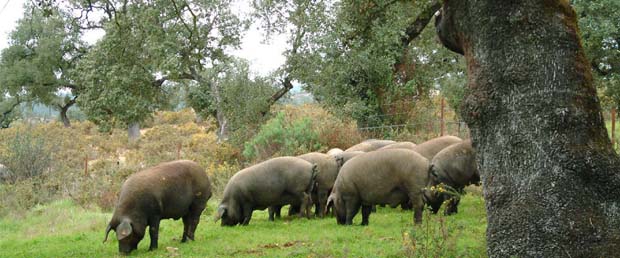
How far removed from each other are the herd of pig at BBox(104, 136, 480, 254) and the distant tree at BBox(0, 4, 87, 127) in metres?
39.5

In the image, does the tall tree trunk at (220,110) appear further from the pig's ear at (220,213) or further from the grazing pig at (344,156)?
the pig's ear at (220,213)

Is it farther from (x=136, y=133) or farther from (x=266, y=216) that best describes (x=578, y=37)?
(x=136, y=133)

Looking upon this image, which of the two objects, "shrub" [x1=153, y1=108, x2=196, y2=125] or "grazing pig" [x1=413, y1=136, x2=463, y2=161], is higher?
"shrub" [x1=153, y1=108, x2=196, y2=125]

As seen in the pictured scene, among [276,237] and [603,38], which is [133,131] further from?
[276,237]

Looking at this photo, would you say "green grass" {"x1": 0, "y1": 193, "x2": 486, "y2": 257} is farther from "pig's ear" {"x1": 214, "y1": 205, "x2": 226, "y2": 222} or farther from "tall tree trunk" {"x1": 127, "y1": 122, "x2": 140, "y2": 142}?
"tall tree trunk" {"x1": 127, "y1": 122, "x2": 140, "y2": 142}

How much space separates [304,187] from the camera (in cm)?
1512

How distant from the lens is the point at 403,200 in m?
13.3

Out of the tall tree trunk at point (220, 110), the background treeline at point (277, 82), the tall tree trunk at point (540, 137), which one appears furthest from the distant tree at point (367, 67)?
the tall tree trunk at point (540, 137)

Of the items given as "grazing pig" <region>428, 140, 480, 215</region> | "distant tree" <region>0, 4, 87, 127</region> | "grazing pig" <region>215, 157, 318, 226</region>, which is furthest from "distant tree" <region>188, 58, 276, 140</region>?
"distant tree" <region>0, 4, 87, 127</region>

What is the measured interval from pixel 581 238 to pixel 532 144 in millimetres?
1068

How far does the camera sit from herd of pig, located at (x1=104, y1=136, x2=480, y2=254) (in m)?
11.8

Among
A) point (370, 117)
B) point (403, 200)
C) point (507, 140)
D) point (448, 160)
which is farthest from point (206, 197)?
point (370, 117)

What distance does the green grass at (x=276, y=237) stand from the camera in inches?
374

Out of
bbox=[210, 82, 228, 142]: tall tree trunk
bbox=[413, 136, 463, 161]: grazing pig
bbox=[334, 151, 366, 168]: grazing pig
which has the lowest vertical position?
bbox=[334, 151, 366, 168]: grazing pig
